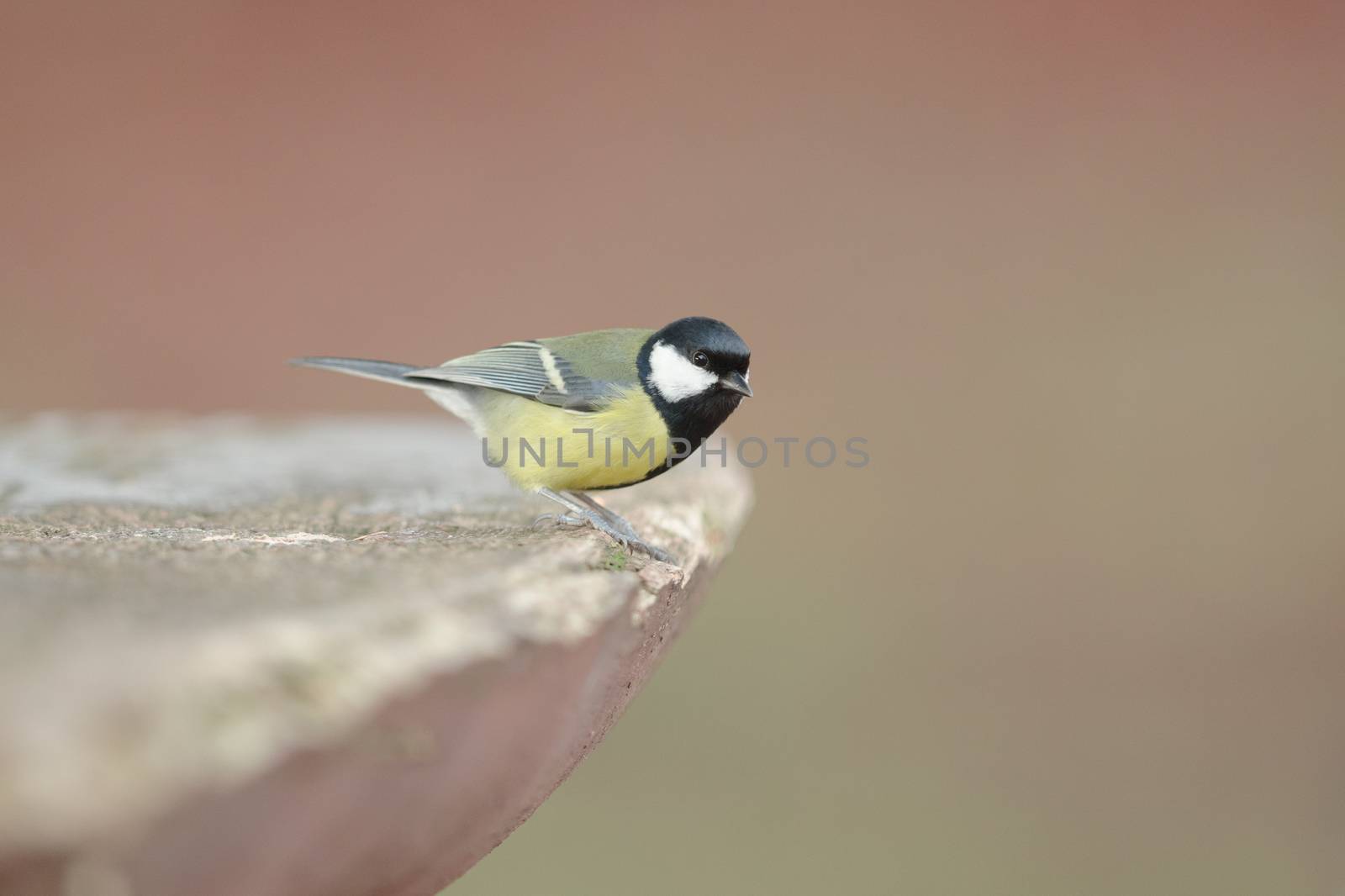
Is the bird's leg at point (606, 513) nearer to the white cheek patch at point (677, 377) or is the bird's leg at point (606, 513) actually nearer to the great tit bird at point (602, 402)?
the great tit bird at point (602, 402)

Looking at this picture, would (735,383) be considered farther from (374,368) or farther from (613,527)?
(374,368)

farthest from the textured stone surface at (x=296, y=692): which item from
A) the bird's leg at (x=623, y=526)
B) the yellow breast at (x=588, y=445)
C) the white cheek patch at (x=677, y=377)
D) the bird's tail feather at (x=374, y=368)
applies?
the bird's tail feather at (x=374, y=368)

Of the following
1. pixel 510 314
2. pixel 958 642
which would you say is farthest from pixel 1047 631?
pixel 510 314

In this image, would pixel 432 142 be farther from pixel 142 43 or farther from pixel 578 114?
pixel 142 43

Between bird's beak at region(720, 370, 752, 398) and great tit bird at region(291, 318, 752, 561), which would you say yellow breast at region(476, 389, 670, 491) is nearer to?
great tit bird at region(291, 318, 752, 561)

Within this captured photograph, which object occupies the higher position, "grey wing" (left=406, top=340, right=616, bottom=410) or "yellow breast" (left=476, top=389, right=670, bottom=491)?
"grey wing" (left=406, top=340, right=616, bottom=410)

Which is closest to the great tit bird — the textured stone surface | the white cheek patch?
the white cheek patch
